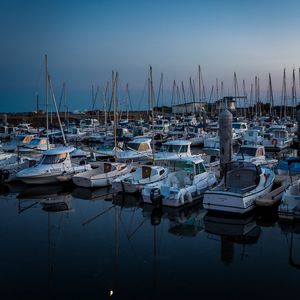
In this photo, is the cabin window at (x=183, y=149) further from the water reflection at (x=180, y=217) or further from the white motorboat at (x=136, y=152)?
the water reflection at (x=180, y=217)

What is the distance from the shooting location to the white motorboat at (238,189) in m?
14.8

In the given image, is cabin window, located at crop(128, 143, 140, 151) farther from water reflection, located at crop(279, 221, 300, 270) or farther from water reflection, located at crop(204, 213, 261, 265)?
water reflection, located at crop(279, 221, 300, 270)

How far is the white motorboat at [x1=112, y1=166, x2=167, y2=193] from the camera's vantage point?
18906mm

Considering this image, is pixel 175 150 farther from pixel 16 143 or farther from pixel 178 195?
pixel 16 143

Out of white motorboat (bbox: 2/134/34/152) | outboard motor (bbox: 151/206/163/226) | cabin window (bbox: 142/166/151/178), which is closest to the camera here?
→ outboard motor (bbox: 151/206/163/226)

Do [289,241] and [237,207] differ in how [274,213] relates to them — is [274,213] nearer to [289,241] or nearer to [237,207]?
[237,207]

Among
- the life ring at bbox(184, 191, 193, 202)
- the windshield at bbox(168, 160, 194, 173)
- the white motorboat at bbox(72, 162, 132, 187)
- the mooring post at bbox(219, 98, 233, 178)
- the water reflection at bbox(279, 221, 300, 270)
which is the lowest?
the water reflection at bbox(279, 221, 300, 270)

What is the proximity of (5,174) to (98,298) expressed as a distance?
16.3 meters

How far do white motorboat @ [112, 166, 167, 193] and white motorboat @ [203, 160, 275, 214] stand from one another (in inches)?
147

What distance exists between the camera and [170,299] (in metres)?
8.79

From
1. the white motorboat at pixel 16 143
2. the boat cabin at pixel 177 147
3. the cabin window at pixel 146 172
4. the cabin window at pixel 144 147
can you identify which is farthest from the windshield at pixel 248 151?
the white motorboat at pixel 16 143

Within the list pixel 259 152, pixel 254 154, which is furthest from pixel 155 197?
pixel 259 152

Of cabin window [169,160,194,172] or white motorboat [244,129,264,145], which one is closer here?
cabin window [169,160,194,172]

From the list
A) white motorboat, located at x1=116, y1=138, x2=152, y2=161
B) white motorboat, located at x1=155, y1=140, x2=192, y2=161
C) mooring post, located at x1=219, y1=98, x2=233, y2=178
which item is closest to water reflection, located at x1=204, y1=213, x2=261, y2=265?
mooring post, located at x1=219, y1=98, x2=233, y2=178
